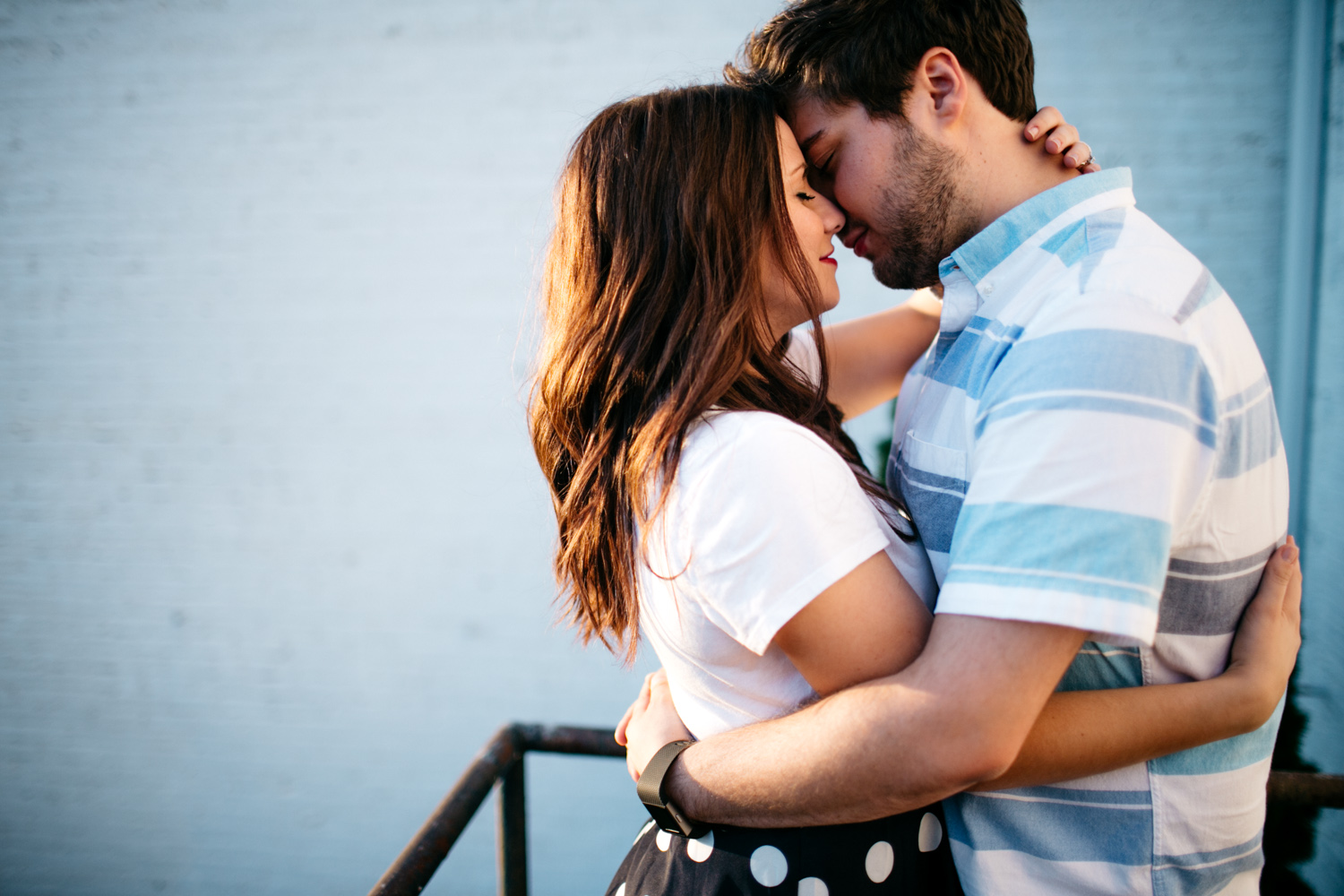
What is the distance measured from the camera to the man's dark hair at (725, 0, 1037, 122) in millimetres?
1320

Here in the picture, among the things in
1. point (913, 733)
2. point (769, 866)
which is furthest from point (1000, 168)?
point (769, 866)

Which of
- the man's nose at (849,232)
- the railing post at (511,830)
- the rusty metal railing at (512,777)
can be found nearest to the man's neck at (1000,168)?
the man's nose at (849,232)

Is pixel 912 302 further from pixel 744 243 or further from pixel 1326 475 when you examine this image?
pixel 1326 475

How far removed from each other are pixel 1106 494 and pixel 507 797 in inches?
58.1

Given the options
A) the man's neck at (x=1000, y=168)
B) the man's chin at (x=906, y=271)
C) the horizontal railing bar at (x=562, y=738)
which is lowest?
the horizontal railing bar at (x=562, y=738)

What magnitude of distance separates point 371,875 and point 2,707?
2068mm

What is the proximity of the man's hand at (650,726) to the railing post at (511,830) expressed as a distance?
1.50 feet

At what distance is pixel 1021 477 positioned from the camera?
0.78 m

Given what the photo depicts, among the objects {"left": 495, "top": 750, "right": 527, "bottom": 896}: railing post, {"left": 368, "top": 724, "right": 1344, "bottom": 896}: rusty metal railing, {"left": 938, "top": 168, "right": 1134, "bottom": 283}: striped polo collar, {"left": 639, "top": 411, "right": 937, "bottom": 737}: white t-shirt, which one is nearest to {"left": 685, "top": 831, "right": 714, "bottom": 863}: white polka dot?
{"left": 639, "top": 411, "right": 937, "bottom": 737}: white t-shirt

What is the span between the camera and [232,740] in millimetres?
3479

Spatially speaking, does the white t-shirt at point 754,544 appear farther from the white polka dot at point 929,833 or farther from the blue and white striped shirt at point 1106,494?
the white polka dot at point 929,833

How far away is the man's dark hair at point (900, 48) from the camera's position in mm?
1320

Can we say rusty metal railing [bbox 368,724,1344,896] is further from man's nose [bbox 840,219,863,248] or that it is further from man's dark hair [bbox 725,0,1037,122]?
man's dark hair [bbox 725,0,1037,122]

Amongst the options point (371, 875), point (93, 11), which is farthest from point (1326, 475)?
point (93, 11)
